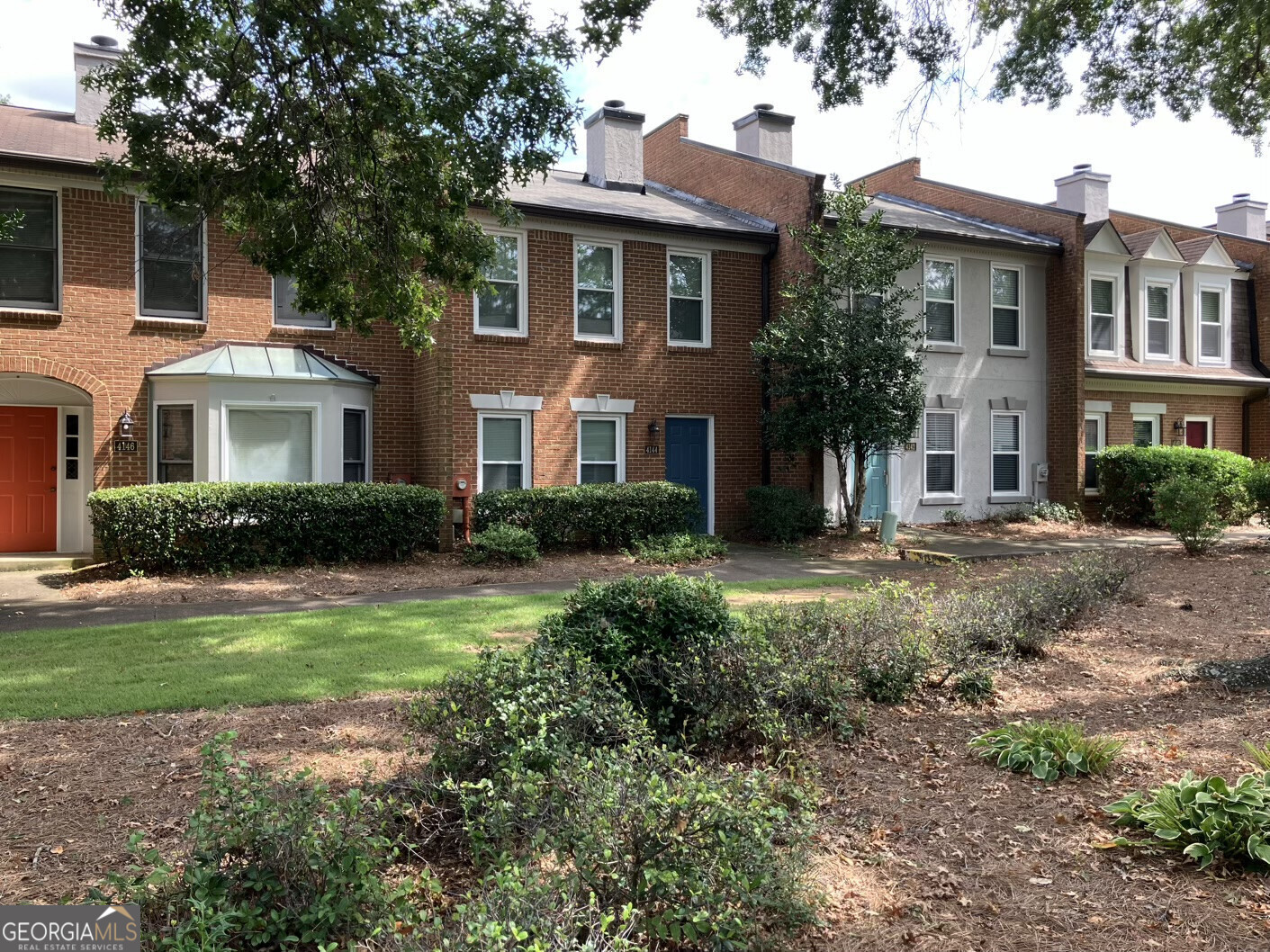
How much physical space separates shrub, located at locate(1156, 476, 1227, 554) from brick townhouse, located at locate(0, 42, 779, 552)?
6.95 metres

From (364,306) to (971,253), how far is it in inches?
587

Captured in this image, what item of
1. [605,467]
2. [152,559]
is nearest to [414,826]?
[152,559]

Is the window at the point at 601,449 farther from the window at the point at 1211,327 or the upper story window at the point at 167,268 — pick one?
the window at the point at 1211,327

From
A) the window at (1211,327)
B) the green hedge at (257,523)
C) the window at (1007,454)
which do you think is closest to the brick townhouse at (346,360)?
the green hedge at (257,523)

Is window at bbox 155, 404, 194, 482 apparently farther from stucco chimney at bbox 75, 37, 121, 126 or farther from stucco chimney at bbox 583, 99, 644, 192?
stucco chimney at bbox 583, 99, 644, 192

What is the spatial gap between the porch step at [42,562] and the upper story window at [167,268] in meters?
3.80

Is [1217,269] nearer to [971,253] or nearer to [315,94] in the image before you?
[971,253]

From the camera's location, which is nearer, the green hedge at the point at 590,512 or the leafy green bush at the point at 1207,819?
the leafy green bush at the point at 1207,819

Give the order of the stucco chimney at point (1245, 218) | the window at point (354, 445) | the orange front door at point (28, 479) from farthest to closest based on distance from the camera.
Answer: the stucco chimney at point (1245, 218), the window at point (354, 445), the orange front door at point (28, 479)

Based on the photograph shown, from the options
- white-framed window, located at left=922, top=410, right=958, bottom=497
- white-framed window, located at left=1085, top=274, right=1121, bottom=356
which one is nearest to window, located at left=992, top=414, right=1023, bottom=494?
white-framed window, located at left=922, top=410, right=958, bottom=497

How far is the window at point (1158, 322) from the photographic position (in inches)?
883

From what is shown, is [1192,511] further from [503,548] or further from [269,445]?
[269,445]

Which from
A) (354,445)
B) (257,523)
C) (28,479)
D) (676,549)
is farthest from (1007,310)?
(28,479)

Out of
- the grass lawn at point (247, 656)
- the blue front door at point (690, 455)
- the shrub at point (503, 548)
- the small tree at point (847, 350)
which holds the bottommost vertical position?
the grass lawn at point (247, 656)
